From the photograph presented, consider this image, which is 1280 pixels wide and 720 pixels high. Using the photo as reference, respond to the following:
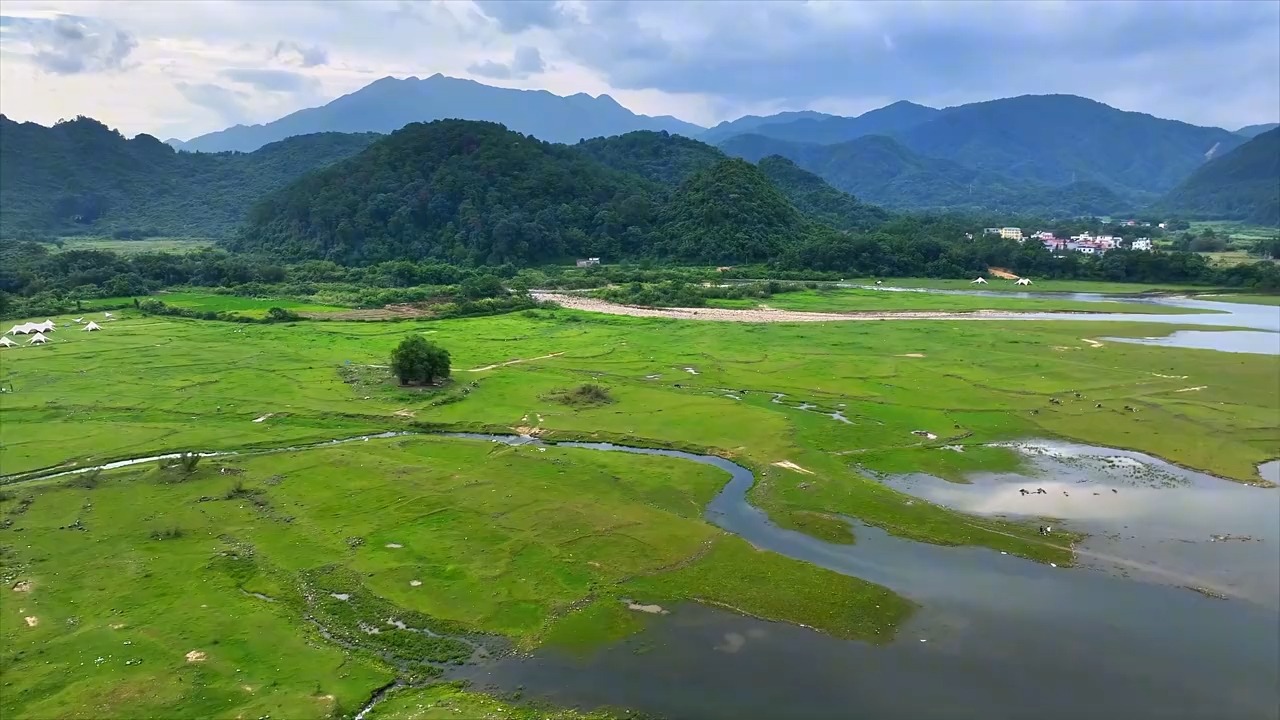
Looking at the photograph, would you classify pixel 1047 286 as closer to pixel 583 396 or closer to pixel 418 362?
pixel 583 396

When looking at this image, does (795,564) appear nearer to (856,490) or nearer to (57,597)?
(856,490)

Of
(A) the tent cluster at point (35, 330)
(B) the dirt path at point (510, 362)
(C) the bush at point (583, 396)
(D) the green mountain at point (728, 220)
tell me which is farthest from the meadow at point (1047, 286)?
(A) the tent cluster at point (35, 330)

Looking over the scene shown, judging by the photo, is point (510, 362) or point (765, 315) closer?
point (510, 362)

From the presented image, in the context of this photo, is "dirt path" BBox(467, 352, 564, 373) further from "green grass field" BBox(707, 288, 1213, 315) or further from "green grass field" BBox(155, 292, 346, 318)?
"green grass field" BBox(155, 292, 346, 318)

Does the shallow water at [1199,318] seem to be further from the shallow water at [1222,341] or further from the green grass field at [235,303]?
the green grass field at [235,303]

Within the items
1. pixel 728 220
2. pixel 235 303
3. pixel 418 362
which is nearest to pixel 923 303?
pixel 728 220

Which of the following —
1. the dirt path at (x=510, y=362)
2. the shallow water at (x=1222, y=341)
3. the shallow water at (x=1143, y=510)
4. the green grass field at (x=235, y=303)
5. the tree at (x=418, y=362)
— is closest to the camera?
the shallow water at (x=1143, y=510)
